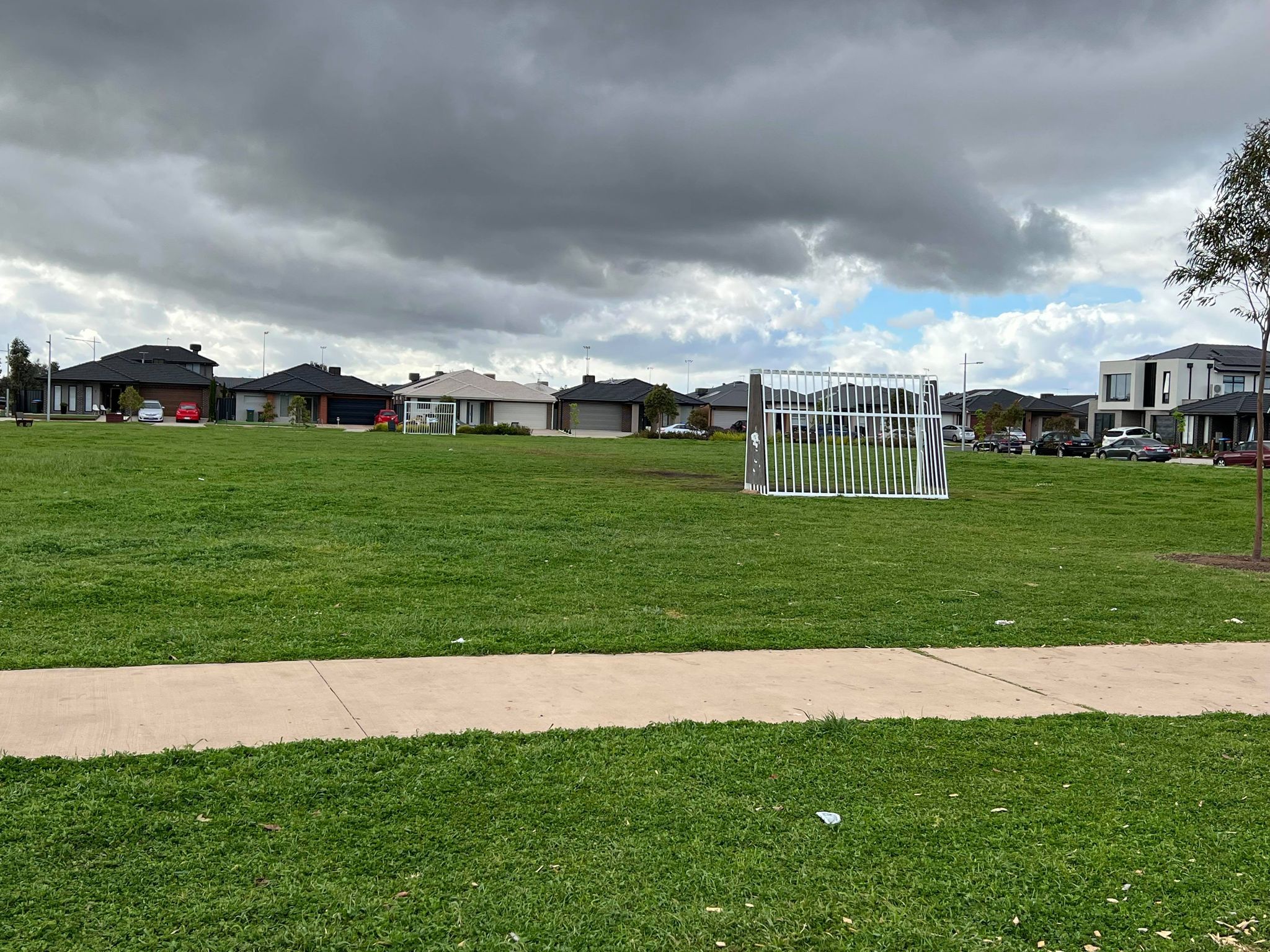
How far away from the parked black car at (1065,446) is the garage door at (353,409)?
2138 inches

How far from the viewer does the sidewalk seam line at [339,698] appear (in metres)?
5.65

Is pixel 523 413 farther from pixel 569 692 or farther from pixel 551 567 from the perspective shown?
pixel 569 692

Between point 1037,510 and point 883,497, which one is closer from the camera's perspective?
point 1037,510

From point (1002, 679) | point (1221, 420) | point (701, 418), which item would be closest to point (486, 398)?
point (701, 418)

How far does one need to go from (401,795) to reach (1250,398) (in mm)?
74079

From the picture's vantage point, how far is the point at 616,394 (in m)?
95.4

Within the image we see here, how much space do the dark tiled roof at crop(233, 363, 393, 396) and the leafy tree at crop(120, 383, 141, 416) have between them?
1110 cm

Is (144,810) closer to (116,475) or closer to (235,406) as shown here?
(116,475)

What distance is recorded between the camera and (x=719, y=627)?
8602 millimetres

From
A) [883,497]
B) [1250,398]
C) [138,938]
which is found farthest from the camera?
[1250,398]

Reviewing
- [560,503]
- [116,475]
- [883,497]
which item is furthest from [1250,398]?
[116,475]

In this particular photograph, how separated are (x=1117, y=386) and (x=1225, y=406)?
18.7 metres

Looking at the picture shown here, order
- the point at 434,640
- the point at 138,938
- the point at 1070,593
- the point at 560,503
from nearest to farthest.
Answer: the point at 138,938 → the point at 434,640 → the point at 1070,593 → the point at 560,503

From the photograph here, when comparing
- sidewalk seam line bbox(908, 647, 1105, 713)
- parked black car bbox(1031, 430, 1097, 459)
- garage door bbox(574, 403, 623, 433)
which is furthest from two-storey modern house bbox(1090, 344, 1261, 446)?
sidewalk seam line bbox(908, 647, 1105, 713)
